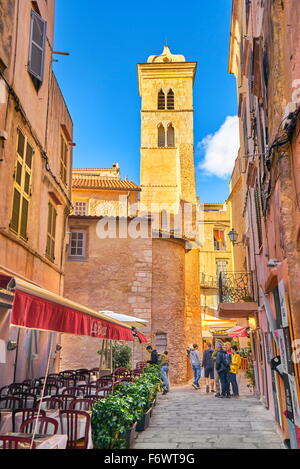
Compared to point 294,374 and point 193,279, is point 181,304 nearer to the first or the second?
point 193,279

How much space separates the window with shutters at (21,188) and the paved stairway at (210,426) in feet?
17.5

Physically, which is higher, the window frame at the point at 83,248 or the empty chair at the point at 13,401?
the window frame at the point at 83,248

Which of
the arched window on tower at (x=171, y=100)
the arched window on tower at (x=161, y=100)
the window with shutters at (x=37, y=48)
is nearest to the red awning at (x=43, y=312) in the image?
the window with shutters at (x=37, y=48)

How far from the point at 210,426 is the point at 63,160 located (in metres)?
9.96

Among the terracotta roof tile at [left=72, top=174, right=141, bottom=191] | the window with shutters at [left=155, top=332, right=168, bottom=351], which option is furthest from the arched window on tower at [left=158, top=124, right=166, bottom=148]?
the window with shutters at [left=155, top=332, right=168, bottom=351]

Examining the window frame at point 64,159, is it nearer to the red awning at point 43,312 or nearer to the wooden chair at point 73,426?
the red awning at point 43,312

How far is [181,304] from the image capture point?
824 inches

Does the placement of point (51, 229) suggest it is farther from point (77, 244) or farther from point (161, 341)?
point (161, 341)

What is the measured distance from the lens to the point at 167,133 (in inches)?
1471

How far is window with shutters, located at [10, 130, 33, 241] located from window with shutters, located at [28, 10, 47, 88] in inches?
75.9

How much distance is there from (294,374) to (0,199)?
6.32 meters

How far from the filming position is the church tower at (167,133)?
34156mm

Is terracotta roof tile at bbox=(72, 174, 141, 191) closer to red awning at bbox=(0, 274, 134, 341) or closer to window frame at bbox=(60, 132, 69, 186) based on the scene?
window frame at bbox=(60, 132, 69, 186)

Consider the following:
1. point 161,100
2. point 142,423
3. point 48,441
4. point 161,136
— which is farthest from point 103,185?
point 48,441
